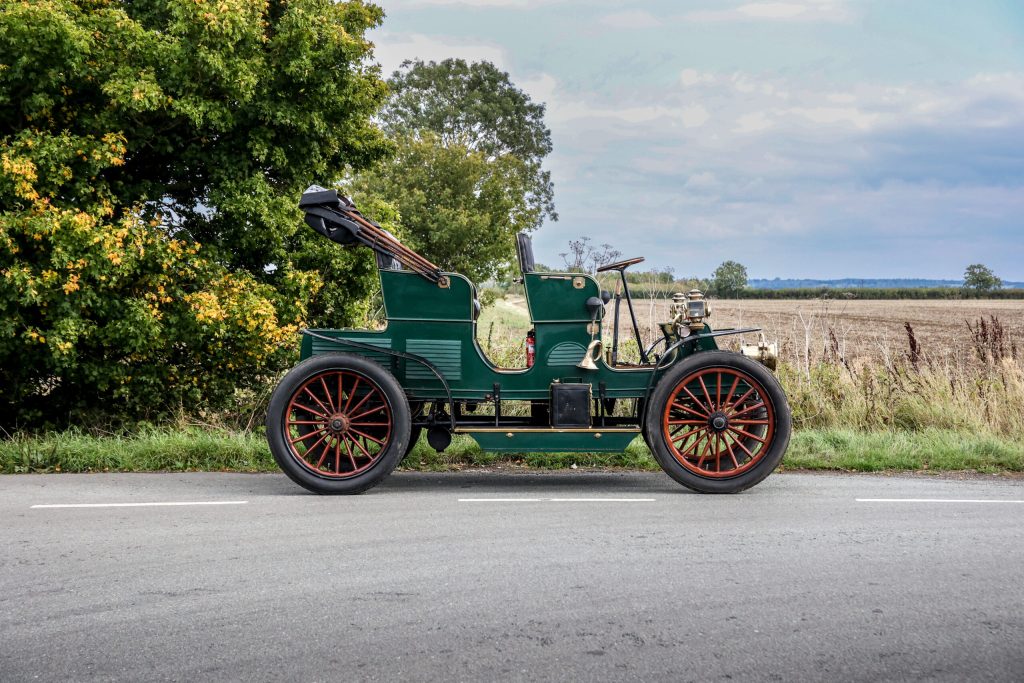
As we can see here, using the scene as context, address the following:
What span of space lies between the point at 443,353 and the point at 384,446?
84cm

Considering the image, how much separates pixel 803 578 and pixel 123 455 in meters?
6.32

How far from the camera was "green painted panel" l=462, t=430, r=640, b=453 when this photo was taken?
749cm

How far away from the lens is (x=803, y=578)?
17.4ft

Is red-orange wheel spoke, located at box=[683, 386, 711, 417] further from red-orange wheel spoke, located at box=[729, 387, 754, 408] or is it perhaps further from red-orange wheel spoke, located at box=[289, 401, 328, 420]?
red-orange wheel spoke, located at box=[289, 401, 328, 420]

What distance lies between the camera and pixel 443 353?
766cm

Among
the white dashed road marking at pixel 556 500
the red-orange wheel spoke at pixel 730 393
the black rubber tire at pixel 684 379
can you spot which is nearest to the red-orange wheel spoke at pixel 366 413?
the white dashed road marking at pixel 556 500

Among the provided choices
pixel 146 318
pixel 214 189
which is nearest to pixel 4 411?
pixel 146 318

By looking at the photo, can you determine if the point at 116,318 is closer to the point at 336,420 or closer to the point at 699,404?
→ the point at 336,420

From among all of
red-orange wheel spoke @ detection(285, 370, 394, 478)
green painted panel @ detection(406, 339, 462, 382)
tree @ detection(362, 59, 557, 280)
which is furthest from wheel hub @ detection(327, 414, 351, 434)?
tree @ detection(362, 59, 557, 280)

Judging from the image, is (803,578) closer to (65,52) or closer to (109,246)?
(109,246)

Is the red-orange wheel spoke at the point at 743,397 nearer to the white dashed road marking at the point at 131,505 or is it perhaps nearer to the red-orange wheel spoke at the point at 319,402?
the red-orange wheel spoke at the point at 319,402

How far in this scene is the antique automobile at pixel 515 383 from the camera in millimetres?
7473

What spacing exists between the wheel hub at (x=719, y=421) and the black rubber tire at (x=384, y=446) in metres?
2.28

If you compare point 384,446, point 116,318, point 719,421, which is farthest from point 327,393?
point 116,318
